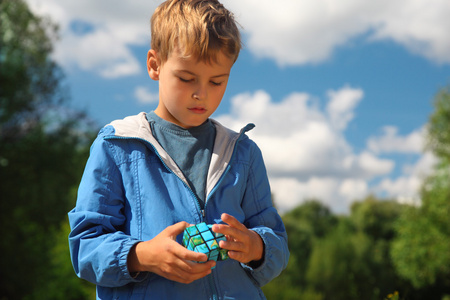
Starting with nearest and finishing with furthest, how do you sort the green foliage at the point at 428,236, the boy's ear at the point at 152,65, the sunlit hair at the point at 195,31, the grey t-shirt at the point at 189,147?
1. the sunlit hair at the point at 195,31
2. the grey t-shirt at the point at 189,147
3. the boy's ear at the point at 152,65
4. the green foliage at the point at 428,236

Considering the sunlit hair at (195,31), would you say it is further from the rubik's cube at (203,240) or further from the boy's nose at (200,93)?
the rubik's cube at (203,240)

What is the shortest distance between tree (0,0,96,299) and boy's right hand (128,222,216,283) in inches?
799

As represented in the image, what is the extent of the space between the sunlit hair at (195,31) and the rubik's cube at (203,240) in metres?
0.74

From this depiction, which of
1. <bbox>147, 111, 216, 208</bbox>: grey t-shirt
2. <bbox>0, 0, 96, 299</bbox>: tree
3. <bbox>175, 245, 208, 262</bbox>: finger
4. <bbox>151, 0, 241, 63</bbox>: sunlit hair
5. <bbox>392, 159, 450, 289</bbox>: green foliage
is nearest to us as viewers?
<bbox>175, 245, 208, 262</bbox>: finger

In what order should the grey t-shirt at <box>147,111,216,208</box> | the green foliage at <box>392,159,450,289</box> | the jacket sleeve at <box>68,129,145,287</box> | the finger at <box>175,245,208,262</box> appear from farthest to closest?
the green foliage at <box>392,159,450,289</box> → the grey t-shirt at <box>147,111,216,208</box> → the jacket sleeve at <box>68,129,145,287</box> → the finger at <box>175,245,208,262</box>

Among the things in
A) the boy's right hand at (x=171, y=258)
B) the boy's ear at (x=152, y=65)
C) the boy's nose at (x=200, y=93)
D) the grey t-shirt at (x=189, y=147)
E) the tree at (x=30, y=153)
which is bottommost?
the boy's right hand at (x=171, y=258)

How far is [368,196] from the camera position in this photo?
43.8m

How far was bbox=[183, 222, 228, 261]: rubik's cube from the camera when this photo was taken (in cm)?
180

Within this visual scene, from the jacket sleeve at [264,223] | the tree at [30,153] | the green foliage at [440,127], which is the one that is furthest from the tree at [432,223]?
the jacket sleeve at [264,223]

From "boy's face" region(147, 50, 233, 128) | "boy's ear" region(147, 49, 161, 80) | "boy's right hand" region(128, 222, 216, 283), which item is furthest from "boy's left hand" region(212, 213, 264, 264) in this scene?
"boy's ear" region(147, 49, 161, 80)

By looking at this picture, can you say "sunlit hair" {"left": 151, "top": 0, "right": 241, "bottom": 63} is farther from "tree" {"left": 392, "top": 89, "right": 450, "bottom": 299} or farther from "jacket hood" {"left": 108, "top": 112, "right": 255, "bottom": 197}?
"tree" {"left": 392, "top": 89, "right": 450, "bottom": 299}

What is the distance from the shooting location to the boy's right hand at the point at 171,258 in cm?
178

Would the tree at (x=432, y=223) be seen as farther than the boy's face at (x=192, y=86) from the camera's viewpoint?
Yes

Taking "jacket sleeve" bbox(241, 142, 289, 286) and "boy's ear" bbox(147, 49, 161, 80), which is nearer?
"jacket sleeve" bbox(241, 142, 289, 286)
